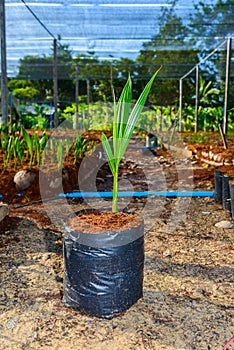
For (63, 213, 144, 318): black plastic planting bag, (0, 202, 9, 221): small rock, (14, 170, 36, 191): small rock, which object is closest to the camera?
(63, 213, 144, 318): black plastic planting bag

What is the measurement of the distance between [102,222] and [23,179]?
2.28m

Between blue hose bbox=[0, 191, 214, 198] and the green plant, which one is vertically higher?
the green plant

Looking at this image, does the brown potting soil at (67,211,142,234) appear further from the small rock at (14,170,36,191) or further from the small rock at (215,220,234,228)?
the small rock at (14,170,36,191)

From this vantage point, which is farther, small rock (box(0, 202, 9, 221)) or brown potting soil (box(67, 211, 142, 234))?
small rock (box(0, 202, 9, 221))

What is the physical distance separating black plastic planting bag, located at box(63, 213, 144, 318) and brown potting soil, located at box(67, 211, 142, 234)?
3 centimetres

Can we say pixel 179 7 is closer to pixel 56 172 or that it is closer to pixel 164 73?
pixel 56 172

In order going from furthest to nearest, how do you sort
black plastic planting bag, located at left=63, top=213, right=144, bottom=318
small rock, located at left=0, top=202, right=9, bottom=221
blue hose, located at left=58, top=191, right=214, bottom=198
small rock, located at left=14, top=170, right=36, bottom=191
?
blue hose, located at left=58, top=191, right=214, bottom=198, small rock, located at left=14, top=170, right=36, bottom=191, small rock, located at left=0, top=202, right=9, bottom=221, black plastic planting bag, located at left=63, top=213, right=144, bottom=318

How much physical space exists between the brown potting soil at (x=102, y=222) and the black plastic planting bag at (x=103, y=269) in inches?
1.3

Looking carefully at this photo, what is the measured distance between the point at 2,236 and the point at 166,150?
20.5 feet

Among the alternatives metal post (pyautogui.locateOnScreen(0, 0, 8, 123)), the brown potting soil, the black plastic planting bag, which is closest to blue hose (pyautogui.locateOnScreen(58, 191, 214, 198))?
metal post (pyautogui.locateOnScreen(0, 0, 8, 123))

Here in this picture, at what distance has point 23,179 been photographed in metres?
4.07

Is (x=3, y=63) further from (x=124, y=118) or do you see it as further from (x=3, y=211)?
(x=124, y=118)

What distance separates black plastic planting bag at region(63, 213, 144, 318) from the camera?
6.09 ft

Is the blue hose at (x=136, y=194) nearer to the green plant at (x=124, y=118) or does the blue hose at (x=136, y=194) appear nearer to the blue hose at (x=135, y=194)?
the blue hose at (x=135, y=194)
